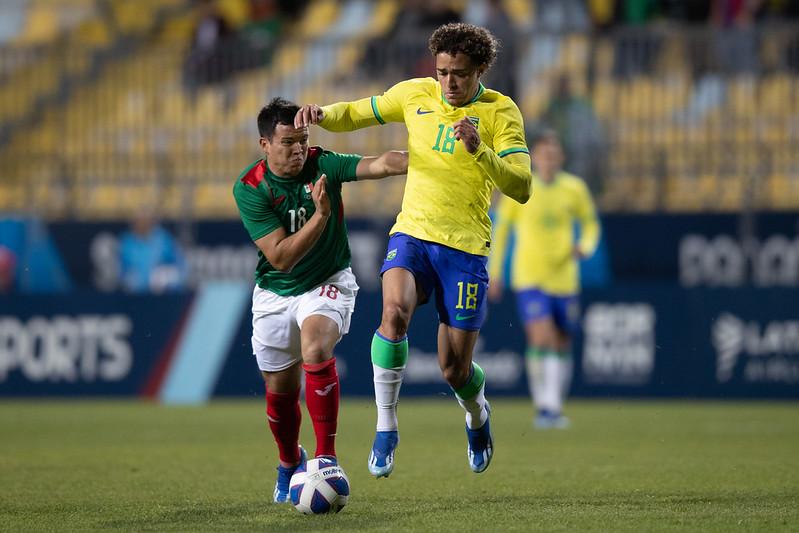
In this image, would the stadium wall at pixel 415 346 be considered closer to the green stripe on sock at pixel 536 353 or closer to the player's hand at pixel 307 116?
the green stripe on sock at pixel 536 353

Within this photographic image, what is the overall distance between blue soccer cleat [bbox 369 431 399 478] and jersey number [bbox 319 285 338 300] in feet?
2.57

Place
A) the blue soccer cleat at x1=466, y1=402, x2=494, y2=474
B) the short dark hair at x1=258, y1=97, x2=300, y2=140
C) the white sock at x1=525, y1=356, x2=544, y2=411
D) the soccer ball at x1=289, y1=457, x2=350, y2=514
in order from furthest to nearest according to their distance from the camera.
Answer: the white sock at x1=525, y1=356, x2=544, y2=411 → the blue soccer cleat at x1=466, y1=402, x2=494, y2=474 → the short dark hair at x1=258, y1=97, x2=300, y2=140 → the soccer ball at x1=289, y1=457, x2=350, y2=514

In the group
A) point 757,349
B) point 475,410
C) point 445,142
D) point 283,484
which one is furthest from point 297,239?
point 757,349

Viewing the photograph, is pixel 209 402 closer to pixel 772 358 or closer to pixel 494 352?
pixel 494 352

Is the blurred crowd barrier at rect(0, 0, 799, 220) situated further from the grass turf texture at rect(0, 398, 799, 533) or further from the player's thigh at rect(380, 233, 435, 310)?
the player's thigh at rect(380, 233, 435, 310)

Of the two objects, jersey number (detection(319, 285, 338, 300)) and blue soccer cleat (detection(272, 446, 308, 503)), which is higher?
jersey number (detection(319, 285, 338, 300))

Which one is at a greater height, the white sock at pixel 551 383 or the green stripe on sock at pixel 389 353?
the green stripe on sock at pixel 389 353

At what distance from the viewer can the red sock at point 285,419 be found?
24.0 ft

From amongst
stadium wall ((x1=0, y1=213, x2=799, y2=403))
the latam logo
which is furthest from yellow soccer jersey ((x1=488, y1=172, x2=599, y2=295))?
the latam logo

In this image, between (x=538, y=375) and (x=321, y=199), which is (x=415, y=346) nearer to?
(x=538, y=375)

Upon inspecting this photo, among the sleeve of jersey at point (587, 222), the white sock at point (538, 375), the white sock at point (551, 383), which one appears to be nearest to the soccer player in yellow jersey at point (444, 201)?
the white sock at point (551, 383)

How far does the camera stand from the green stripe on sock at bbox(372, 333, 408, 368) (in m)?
7.43

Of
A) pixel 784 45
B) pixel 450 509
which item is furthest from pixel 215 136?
pixel 450 509

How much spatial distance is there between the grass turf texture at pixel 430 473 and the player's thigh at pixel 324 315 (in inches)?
32.6
